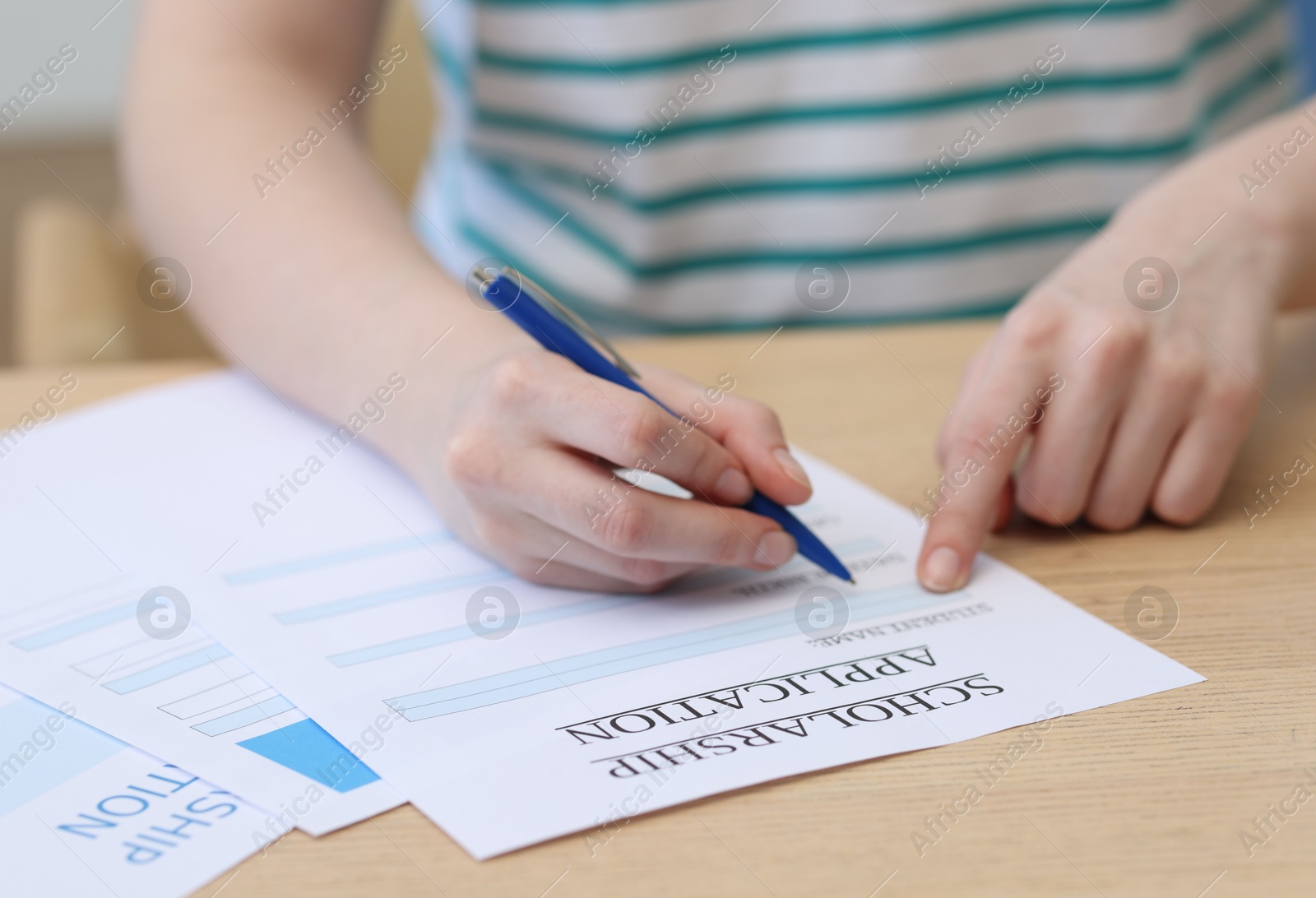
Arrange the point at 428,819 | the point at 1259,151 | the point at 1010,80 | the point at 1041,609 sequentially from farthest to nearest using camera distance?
the point at 1010,80
the point at 1259,151
the point at 1041,609
the point at 428,819

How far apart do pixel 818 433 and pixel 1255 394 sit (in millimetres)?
248

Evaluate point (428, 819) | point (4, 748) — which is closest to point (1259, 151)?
point (428, 819)

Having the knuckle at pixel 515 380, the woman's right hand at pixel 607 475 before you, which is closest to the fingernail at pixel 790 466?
the woman's right hand at pixel 607 475

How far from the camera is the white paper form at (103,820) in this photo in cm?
34

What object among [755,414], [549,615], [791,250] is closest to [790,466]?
[755,414]

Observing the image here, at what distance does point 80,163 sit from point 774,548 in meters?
2.11

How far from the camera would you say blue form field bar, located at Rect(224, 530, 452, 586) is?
0.52 m

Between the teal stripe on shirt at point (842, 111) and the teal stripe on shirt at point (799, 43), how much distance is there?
4 centimetres

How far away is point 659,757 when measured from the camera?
1.28 ft

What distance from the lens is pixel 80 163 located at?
2.13 meters

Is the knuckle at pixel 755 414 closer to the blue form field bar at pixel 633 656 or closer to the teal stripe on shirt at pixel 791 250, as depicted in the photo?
the blue form field bar at pixel 633 656

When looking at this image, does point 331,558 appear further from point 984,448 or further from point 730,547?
point 984,448

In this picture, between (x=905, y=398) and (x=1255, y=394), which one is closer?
(x=1255, y=394)

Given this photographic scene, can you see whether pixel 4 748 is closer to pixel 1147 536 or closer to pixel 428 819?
pixel 428 819
